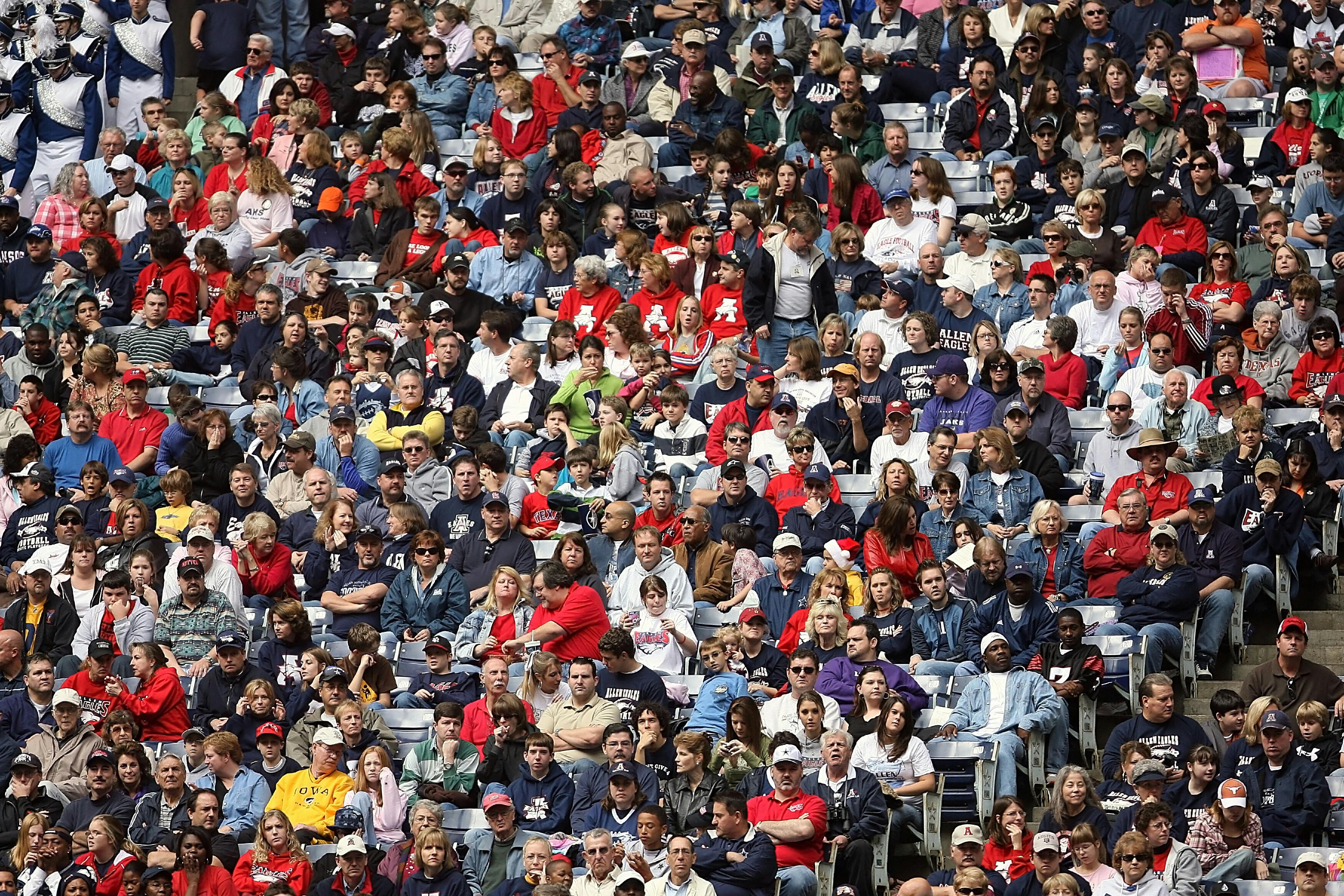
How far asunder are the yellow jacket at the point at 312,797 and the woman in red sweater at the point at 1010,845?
364 centimetres

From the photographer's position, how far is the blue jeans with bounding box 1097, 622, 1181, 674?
14508 mm

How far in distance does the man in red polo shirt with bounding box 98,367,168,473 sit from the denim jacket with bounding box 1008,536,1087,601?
634 cm

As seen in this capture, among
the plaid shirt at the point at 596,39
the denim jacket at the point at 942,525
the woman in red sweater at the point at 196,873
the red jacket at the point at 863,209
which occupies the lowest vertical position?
the woman in red sweater at the point at 196,873

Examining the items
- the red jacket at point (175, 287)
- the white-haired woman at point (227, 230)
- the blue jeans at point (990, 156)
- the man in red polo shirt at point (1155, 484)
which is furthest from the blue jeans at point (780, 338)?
the red jacket at point (175, 287)

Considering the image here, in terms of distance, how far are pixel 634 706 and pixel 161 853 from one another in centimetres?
277

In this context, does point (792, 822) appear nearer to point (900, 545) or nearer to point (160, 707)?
point (900, 545)

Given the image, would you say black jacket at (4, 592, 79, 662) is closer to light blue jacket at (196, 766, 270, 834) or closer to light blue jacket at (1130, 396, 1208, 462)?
light blue jacket at (196, 766, 270, 834)

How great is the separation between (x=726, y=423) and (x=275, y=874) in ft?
15.2

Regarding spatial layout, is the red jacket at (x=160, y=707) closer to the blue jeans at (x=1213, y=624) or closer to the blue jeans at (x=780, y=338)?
the blue jeans at (x=780, y=338)

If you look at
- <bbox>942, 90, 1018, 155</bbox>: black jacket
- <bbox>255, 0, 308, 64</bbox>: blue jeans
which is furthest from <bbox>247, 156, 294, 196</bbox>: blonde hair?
<bbox>942, 90, 1018, 155</bbox>: black jacket

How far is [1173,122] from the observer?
1870 cm

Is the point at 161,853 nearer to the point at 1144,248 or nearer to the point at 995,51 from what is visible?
the point at 1144,248

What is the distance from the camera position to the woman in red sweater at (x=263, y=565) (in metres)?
16.1

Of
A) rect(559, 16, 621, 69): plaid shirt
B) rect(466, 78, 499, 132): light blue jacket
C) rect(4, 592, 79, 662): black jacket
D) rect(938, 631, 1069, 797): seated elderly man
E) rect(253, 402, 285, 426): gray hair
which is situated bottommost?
rect(938, 631, 1069, 797): seated elderly man
